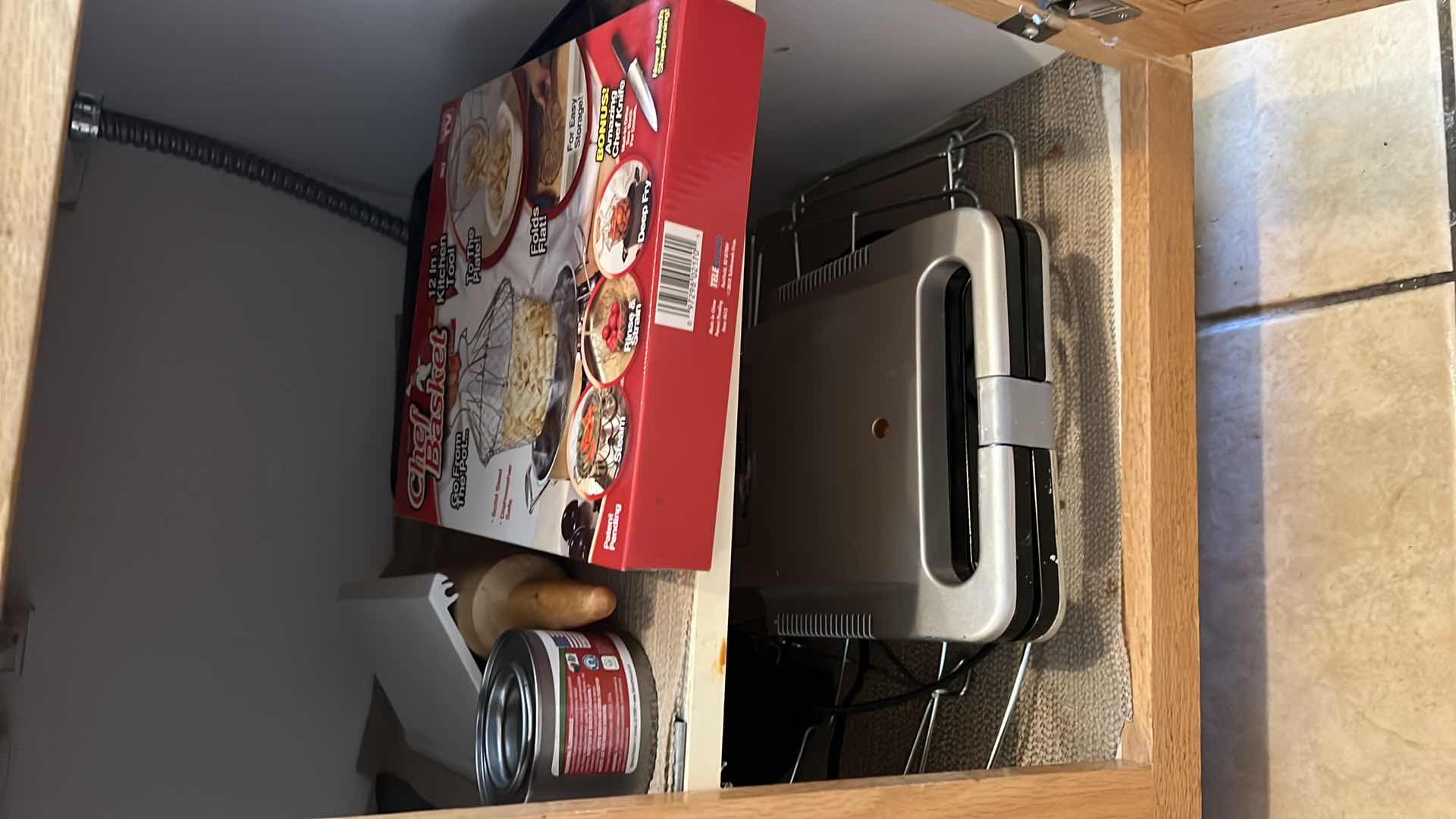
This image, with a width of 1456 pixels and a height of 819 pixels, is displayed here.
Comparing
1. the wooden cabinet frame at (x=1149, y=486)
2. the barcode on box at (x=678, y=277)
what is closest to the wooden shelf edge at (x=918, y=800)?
the wooden cabinet frame at (x=1149, y=486)

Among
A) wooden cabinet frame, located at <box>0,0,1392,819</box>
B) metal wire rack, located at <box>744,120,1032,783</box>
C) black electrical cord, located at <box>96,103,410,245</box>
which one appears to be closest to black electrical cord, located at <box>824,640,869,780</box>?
metal wire rack, located at <box>744,120,1032,783</box>

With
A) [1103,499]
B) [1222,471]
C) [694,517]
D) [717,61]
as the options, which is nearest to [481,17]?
[717,61]

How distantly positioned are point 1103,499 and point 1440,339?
0.23m

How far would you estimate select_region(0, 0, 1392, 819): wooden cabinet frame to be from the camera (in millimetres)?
515

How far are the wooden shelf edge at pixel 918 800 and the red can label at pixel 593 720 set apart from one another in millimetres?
72

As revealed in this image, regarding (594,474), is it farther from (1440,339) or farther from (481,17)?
(1440,339)

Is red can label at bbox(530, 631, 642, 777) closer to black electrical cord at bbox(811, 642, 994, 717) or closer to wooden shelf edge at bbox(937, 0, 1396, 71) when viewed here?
black electrical cord at bbox(811, 642, 994, 717)

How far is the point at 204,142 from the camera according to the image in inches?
34.9

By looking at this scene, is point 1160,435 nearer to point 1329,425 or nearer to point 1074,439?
point 1074,439

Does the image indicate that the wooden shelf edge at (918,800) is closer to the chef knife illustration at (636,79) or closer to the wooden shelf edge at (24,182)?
the wooden shelf edge at (24,182)

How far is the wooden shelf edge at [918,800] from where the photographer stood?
1.48 feet

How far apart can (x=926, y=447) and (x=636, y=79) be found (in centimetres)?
27

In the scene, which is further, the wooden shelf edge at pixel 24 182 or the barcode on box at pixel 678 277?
the barcode on box at pixel 678 277

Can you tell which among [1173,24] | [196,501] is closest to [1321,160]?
[1173,24]
